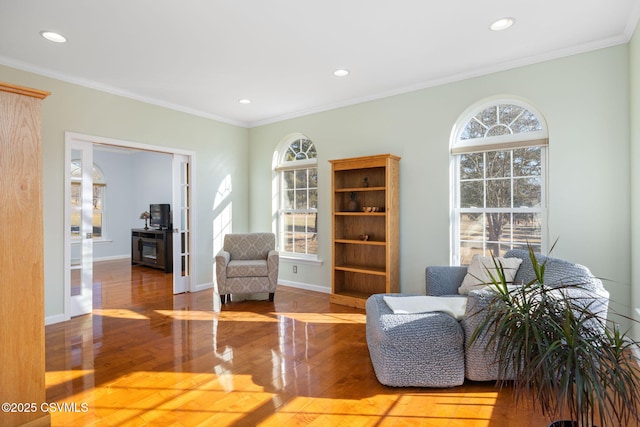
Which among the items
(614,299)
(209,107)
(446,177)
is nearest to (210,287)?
(209,107)

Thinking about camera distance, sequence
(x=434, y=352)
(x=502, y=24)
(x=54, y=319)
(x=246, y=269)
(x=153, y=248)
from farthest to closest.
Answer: (x=153, y=248)
(x=246, y=269)
(x=54, y=319)
(x=502, y=24)
(x=434, y=352)

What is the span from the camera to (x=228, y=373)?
8.32 ft

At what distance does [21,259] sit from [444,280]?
316cm

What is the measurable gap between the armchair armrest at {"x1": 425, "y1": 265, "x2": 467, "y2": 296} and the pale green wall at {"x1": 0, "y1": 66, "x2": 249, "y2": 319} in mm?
3370

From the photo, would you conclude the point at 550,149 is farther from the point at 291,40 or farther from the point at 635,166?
the point at 291,40

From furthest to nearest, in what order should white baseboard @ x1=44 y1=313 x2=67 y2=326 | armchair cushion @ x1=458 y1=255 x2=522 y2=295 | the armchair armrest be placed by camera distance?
white baseboard @ x1=44 y1=313 x2=67 y2=326 < the armchair armrest < armchair cushion @ x1=458 y1=255 x2=522 y2=295

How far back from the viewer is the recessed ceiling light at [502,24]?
8.87 ft

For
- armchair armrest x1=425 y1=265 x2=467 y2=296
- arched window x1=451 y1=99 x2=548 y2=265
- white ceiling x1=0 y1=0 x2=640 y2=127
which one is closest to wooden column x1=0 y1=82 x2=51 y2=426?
white ceiling x1=0 y1=0 x2=640 y2=127

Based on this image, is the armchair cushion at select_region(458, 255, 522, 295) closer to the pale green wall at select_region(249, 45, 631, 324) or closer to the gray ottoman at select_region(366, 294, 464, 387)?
the pale green wall at select_region(249, 45, 631, 324)

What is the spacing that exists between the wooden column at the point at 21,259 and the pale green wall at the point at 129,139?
7.01 ft

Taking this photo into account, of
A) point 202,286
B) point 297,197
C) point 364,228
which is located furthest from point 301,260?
point 202,286

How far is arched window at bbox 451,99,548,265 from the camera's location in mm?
3455

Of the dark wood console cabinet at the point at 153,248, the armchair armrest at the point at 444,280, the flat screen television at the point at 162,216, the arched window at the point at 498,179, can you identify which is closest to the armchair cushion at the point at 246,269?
the armchair armrest at the point at 444,280

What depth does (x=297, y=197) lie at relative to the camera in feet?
17.6
